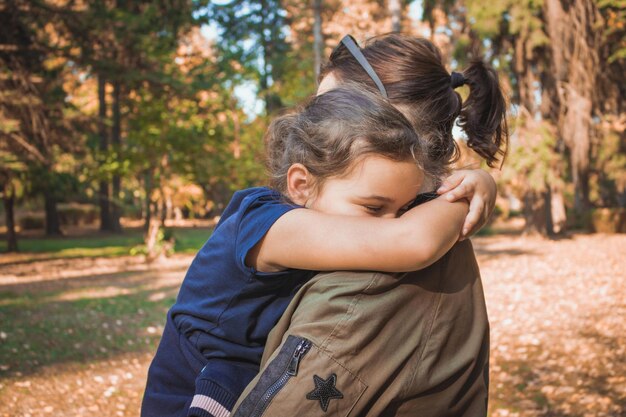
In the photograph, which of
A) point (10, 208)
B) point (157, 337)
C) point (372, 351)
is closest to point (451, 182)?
point (372, 351)

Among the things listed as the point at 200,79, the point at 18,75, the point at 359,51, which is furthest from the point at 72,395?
the point at 200,79

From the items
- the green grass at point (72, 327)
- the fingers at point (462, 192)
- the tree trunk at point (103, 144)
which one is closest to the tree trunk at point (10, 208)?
the tree trunk at point (103, 144)

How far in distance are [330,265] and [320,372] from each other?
0.26 metres

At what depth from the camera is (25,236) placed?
2692cm

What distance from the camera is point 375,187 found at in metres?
1.54

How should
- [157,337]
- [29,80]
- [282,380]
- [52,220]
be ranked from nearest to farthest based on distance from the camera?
[282,380] → [157,337] → [29,80] → [52,220]

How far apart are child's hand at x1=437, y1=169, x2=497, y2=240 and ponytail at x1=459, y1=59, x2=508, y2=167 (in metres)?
0.42

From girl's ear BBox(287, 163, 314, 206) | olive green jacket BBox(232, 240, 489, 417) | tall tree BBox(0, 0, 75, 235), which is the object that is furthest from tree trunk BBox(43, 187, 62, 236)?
olive green jacket BBox(232, 240, 489, 417)

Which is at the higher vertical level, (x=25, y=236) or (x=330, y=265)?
(x=330, y=265)

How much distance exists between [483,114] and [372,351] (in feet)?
3.99

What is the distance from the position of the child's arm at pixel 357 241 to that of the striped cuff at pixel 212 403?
1.11ft

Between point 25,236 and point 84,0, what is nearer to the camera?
point 84,0

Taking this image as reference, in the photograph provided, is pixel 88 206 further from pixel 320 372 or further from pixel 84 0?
pixel 320 372

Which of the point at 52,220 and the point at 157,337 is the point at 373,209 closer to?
the point at 157,337
